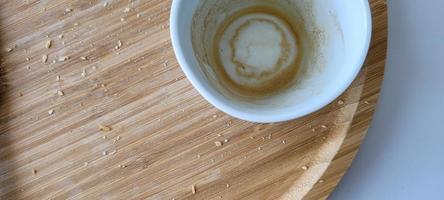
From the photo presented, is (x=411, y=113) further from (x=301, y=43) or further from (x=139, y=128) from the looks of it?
(x=139, y=128)

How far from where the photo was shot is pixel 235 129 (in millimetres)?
705

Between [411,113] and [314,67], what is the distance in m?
0.22

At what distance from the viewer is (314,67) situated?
669 millimetres

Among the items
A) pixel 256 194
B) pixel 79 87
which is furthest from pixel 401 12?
pixel 79 87

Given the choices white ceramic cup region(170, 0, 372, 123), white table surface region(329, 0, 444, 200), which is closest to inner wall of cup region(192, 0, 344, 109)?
white ceramic cup region(170, 0, 372, 123)

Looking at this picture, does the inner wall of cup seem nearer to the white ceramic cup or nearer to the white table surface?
the white ceramic cup

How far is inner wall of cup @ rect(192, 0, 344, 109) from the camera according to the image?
0.62 meters

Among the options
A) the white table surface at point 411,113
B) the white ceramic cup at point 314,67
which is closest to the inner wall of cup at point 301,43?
the white ceramic cup at point 314,67

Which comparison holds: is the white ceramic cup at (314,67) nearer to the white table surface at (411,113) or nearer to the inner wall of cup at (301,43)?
the inner wall of cup at (301,43)

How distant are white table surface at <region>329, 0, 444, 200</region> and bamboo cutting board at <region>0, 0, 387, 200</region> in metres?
0.10

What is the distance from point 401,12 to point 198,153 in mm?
373

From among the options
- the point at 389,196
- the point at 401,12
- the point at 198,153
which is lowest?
the point at 389,196

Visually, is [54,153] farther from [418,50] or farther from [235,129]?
[418,50]

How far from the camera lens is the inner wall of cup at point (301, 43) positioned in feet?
2.02
